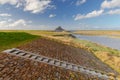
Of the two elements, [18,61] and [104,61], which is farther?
[104,61]

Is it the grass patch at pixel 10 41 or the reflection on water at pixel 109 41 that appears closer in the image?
the grass patch at pixel 10 41

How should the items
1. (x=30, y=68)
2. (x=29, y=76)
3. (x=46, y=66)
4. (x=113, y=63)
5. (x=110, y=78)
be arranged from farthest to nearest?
(x=113, y=63)
(x=110, y=78)
(x=46, y=66)
(x=30, y=68)
(x=29, y=76)

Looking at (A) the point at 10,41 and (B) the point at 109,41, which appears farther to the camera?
(B) the point at 109,41

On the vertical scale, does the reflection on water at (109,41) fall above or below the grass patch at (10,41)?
below

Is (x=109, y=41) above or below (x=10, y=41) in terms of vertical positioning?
below

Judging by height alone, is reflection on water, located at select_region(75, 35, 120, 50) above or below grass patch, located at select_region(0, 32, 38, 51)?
below

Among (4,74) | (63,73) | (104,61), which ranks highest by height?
(4,74)

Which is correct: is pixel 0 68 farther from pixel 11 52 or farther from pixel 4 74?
pixel 11 52

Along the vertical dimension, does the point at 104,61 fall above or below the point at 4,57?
below

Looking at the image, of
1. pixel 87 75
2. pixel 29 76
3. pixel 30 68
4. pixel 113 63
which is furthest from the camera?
pixel 113 63

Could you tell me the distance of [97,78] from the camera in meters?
16.7

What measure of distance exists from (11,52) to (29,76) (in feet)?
12.6

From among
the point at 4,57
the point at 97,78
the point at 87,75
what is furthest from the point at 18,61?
the point at 97,78

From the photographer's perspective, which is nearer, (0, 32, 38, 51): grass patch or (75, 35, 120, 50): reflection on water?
(0, 32, 38, 51): grass patch
